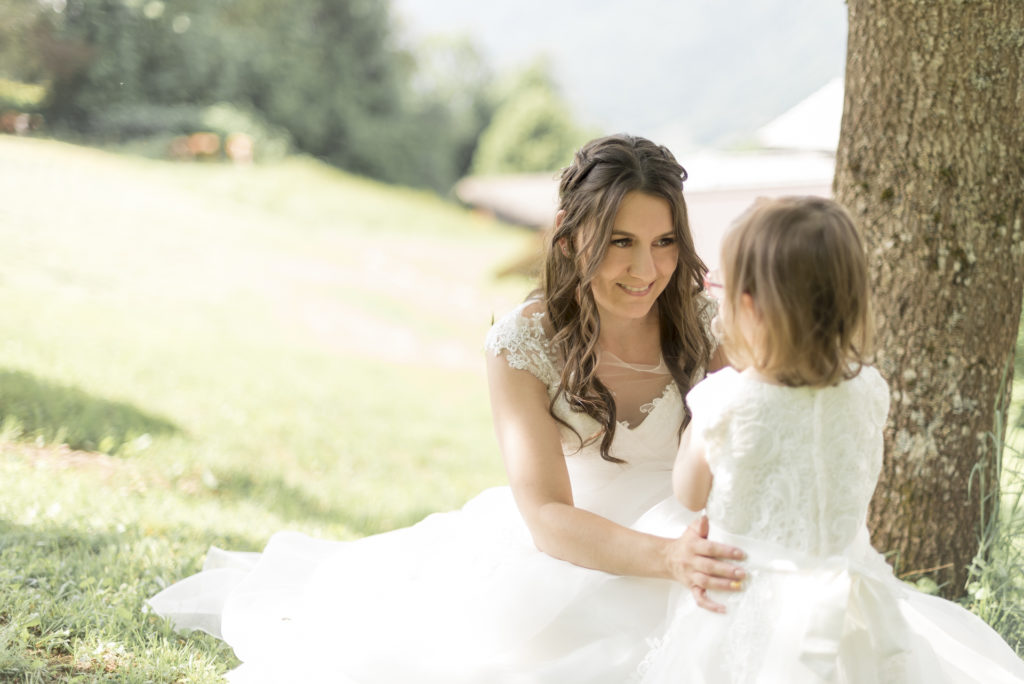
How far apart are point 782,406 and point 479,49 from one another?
31.4 meters

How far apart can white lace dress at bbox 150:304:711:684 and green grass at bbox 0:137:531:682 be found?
0.69 ft

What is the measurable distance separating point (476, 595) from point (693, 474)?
2.63 feet

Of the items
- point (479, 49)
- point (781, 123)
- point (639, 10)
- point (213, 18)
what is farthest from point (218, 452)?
point (639, 10)

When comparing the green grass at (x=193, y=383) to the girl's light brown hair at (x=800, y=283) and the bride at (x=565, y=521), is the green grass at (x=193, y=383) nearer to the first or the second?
the bride at (x=565, y=521)

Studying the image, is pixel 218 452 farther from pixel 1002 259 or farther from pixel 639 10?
pixel 639 10

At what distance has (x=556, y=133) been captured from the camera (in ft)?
85.8

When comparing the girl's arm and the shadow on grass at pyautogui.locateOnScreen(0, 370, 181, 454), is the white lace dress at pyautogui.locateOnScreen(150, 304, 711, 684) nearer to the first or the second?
the girl's arm

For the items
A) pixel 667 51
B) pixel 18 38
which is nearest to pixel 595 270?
pixel 18 38

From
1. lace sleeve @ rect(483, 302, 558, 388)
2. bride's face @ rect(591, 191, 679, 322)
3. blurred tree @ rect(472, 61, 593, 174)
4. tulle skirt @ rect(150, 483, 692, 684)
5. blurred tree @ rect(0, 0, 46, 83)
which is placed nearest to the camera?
tulle skirt @ rect(150, 483, 692, 684)

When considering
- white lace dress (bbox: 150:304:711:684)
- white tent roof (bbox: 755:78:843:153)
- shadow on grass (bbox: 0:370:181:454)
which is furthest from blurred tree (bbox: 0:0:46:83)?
white lace dress (bbox: 150:304:711:684)

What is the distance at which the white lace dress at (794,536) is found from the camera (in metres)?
1.79

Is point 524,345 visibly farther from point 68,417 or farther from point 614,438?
point 68,417

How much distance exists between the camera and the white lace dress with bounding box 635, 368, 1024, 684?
1794mm

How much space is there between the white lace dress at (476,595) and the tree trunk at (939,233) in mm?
913
